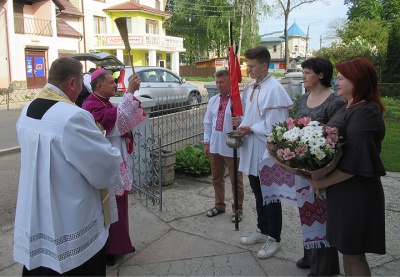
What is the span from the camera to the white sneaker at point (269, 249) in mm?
3520

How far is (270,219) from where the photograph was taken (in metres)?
3.59

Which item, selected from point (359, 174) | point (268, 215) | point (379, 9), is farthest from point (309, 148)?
point (379, 9)

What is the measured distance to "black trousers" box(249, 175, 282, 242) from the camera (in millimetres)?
3562

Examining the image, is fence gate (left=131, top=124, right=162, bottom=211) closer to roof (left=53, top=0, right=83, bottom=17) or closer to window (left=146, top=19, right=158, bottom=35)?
roof (left=53, top=0, right=83, bottom=17)

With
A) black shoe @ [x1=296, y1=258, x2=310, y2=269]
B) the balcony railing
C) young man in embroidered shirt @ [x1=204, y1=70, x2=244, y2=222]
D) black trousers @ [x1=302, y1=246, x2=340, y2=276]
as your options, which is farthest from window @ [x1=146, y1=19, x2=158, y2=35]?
black trousers @ [x1=302, y1=246, x2=340, y2=276]

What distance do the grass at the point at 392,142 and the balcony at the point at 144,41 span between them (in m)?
22.2

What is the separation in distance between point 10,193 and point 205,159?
9.88 feet

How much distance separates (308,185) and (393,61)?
69.3 ft

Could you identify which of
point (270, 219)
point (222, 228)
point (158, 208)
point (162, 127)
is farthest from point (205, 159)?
point (270, 219)

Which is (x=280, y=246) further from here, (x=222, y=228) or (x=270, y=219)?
(x=222, y=228)

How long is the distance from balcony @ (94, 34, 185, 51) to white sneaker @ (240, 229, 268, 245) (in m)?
28.0

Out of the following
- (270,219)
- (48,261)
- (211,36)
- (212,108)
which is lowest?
(270,219)

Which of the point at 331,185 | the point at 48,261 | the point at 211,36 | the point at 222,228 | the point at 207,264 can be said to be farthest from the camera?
the point at 211,36

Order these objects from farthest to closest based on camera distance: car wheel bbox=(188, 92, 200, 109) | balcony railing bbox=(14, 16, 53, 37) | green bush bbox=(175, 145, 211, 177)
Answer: balcony railing bbox=(14, 16, 53, 37), car wheel bbox=(188, 92, 200, 109), green bush bbox=(175, 145, 211, 177)
